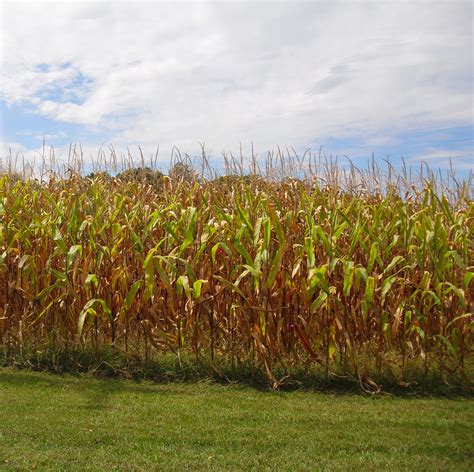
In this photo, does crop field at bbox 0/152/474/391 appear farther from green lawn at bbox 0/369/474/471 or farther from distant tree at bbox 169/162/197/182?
distant tree at bbox 169/162/197/182

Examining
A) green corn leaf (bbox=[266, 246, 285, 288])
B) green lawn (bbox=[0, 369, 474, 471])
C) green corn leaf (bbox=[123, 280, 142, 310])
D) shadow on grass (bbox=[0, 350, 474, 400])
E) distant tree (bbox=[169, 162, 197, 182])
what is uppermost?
distant tree (bbox=[169, 162, 197, 182])

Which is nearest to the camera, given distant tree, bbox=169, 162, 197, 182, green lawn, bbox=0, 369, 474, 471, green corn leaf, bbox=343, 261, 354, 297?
green lawn, bbox=0, 369, 474, 471

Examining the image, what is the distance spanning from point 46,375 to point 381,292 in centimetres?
298

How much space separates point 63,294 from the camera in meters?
5.28

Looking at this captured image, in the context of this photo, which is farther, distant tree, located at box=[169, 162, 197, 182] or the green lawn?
distant tree, located at box=[169, 162, 197, 182]

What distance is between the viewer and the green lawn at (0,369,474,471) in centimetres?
341

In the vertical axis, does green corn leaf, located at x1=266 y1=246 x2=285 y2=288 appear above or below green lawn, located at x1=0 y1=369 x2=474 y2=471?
above

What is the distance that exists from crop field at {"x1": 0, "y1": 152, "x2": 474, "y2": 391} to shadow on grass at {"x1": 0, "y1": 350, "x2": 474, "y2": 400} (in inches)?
2.0

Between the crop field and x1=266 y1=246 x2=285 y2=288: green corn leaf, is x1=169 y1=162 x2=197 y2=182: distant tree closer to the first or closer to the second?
the crop field

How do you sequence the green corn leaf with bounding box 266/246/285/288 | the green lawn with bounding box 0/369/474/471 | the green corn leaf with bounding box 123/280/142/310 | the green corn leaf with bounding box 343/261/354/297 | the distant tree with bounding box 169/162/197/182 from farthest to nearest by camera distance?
1. the distant tree with bounding box 169/162/197/182
2. the green corn leaf with bounding box 123/280/142/310
3. the green corn leaf with bounding box 266/246/285/288
4. the green corn leaf with bounding box 343/261/354/297
5. the green lawn with bounding box 0/369/474/471

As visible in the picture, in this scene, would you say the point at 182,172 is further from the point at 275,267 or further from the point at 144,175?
the point at 275,267

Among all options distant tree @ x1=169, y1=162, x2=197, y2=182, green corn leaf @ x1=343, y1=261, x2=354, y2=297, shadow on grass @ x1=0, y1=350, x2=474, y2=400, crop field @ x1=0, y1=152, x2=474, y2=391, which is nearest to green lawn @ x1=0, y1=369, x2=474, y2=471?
shadow on grass @ x1=0, y1=350, x2=474, y2=400

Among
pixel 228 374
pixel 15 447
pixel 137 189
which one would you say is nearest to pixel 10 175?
pixel 137 189

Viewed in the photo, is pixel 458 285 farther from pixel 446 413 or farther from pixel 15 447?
pixel 15 447
